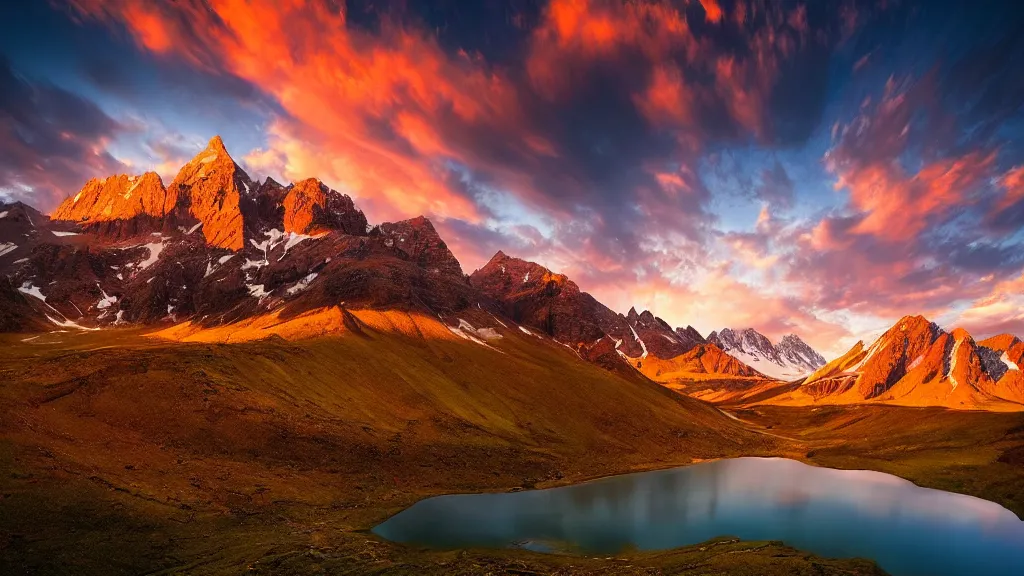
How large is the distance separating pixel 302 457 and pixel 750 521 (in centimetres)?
8008

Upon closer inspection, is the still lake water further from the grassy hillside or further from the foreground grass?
the grassy hillside

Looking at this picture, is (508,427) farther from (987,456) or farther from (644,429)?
(987,456)

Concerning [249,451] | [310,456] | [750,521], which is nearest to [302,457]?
[310,456]

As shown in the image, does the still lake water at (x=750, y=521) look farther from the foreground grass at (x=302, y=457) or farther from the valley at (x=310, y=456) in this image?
the foreground grass at (x=302, y=457)

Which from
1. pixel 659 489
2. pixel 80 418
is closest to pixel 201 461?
pixel 80 418

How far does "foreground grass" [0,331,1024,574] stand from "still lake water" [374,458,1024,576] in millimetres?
6413

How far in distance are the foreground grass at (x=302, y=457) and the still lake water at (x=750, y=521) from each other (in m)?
6.41

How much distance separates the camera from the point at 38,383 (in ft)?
292

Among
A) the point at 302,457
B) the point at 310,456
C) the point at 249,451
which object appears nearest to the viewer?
the point at 249,451

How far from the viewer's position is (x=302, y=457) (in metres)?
97.6

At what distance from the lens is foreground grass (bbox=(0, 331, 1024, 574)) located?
52.3 metres

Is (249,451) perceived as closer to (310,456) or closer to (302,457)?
(302,457)

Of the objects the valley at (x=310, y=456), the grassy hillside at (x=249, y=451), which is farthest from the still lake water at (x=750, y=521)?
the grassy hillside at (x=249, y=451)

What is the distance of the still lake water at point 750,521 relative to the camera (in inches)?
2482
